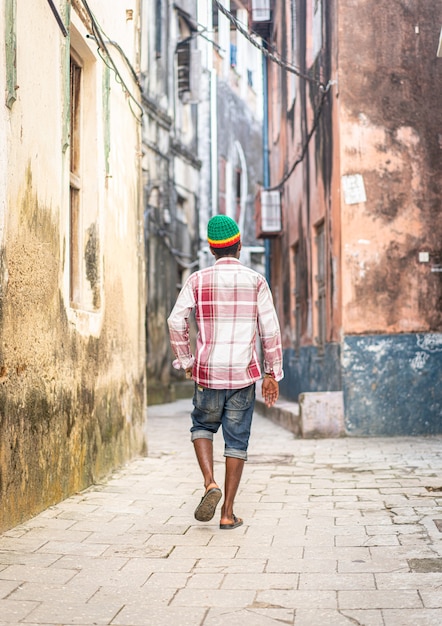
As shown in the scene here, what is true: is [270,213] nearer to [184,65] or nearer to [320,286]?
[320,286]

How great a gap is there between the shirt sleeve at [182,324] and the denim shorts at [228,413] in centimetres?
19

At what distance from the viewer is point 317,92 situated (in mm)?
11539

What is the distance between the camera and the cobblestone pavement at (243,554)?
3.29 metres

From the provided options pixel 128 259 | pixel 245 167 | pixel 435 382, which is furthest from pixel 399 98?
A: pixel 245 167

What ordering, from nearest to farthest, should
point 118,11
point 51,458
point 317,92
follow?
1. point 51,458
2. point 118,11
3. point 317,92

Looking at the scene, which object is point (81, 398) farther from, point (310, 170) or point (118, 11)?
point (310, 170)

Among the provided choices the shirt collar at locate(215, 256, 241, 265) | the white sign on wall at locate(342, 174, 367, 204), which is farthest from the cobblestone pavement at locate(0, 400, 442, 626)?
the white sign on wall at locate(342, 174, 367, 204)

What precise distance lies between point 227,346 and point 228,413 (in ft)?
1.18

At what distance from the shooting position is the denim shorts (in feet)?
16.3

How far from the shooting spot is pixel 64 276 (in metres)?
5.80

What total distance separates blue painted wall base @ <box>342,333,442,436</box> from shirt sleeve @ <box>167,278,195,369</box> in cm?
503

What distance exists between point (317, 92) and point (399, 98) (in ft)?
5.38

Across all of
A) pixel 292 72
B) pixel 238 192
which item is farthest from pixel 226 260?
pixel 238 192

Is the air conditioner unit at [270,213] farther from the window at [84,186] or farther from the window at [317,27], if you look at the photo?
the window at [84,186]
